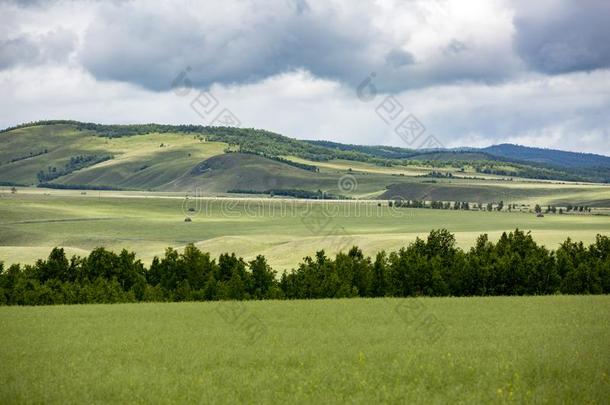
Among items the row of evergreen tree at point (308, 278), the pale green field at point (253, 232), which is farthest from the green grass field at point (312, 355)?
the pale green field at point (253, 232)

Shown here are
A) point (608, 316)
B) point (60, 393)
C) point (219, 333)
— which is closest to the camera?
point (60, 393)

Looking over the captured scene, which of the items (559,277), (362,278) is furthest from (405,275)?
(559,277)

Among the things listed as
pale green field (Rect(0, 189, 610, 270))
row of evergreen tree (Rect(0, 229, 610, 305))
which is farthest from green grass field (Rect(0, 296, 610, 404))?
pale green field (Rect(0, 189, 610, 270))

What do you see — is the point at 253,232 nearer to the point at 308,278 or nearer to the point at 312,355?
the point at 308,278

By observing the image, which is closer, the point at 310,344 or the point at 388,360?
the point at 388,360

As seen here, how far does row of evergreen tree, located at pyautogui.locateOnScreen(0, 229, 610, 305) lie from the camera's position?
58812 mm

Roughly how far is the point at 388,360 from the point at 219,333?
984 cm

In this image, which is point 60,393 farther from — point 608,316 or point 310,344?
point 608,316

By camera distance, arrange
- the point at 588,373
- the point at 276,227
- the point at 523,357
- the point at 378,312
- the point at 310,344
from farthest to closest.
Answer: the point at 276,227 < the point at 378,312 < the point at 310,344 < the point at 523,357 < the point at 588,373

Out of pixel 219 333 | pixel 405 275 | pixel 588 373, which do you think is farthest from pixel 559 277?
pixel 588 373

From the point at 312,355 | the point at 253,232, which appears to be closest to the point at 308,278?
the point at 312,355

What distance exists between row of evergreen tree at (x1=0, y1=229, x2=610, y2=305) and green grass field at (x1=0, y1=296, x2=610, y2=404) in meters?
14.3

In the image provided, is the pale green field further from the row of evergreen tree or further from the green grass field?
the green grass field

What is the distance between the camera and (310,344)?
3108 cm
